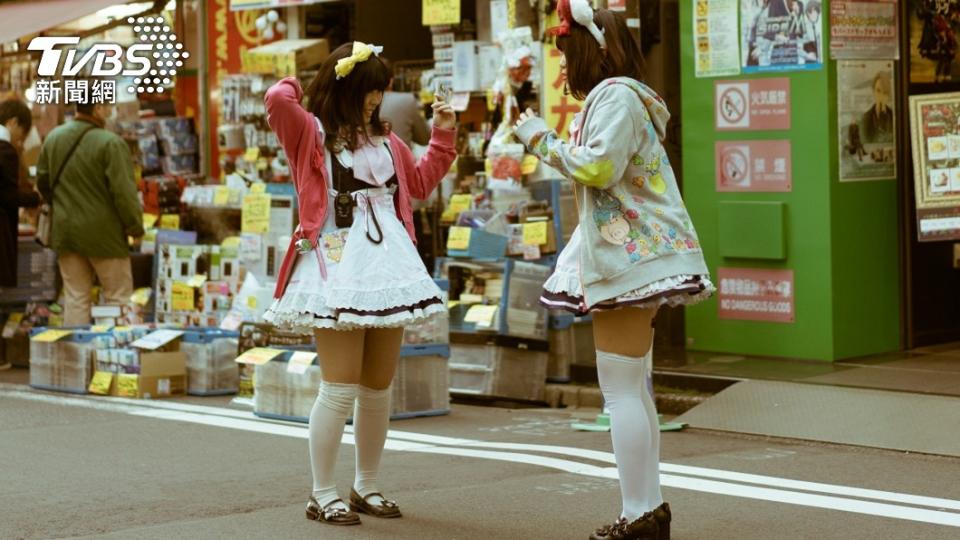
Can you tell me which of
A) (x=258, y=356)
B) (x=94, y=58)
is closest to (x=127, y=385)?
(x=258, y=356)

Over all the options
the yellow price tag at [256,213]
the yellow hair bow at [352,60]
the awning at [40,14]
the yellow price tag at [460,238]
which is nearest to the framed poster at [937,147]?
the yellow price tag at [460,238]

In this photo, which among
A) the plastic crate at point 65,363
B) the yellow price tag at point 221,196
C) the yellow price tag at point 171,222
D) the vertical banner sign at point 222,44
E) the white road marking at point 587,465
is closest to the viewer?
the white road marking at point 587,465

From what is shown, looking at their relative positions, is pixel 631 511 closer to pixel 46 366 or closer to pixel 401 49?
pixel 46 366

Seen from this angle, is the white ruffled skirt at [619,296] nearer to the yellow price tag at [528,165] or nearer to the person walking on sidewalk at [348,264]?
the person walking on sidewalk at [348,264]

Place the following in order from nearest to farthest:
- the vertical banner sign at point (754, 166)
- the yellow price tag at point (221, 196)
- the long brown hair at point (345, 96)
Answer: the long brown hair at point (345, 96) < the vertical banner sign at point (754, 166) < the yellow price tag at point (221, 196)

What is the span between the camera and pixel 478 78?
39.3 ft

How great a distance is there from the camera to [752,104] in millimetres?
10773

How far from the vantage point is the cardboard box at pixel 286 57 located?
13164 mm

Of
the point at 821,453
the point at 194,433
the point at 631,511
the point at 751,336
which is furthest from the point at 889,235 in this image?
the point at 631,511

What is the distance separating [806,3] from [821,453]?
323 centimetres

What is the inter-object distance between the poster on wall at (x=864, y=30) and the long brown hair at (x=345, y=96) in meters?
4.37

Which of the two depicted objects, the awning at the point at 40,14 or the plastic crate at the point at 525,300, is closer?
the plastic crate at the point at 525,300

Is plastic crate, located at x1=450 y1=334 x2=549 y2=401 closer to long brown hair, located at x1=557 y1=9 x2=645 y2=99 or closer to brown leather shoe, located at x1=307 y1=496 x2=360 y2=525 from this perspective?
brown leather shoe, located at x1=307 y1=496 x2=360 y2=525

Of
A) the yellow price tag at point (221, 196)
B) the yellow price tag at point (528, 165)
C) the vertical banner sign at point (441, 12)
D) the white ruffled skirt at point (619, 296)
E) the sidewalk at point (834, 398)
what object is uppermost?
A: the vertical banner sign at point (441, 12)
